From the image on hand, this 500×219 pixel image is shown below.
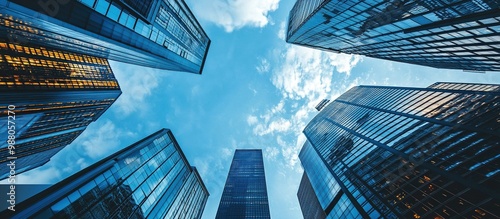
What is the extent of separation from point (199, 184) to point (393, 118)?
6663 centimetres

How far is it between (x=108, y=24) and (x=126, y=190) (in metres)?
22.1

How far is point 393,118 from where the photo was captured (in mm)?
50625

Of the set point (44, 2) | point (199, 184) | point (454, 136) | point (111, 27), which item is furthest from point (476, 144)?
point (199, 184)

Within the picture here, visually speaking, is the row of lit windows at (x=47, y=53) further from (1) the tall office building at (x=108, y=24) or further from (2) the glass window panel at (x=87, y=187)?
(2) the glass window panel at (x=87, y=187)

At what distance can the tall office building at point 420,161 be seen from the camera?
80.5 feet

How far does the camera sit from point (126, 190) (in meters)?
31.2

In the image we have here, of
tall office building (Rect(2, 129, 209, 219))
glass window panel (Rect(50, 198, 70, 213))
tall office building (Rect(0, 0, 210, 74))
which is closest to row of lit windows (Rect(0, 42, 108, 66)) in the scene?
tall office building (Rect(0, 0, 210, 74))

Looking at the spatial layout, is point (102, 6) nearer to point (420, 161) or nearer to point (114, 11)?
point (114, 11)

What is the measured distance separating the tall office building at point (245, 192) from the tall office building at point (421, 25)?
97734 millimetres

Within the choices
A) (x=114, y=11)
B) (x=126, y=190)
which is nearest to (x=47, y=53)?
(x=114, y=11)

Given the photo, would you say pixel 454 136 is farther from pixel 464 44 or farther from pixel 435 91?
pixel 435 91

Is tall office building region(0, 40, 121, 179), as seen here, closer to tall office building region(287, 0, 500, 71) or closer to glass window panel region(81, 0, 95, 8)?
glass window panel region(81, 0, 95, 8)

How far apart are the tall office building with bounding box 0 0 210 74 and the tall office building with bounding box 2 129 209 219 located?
54.9 ft

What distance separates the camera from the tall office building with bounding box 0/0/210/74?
22223 millimetres
